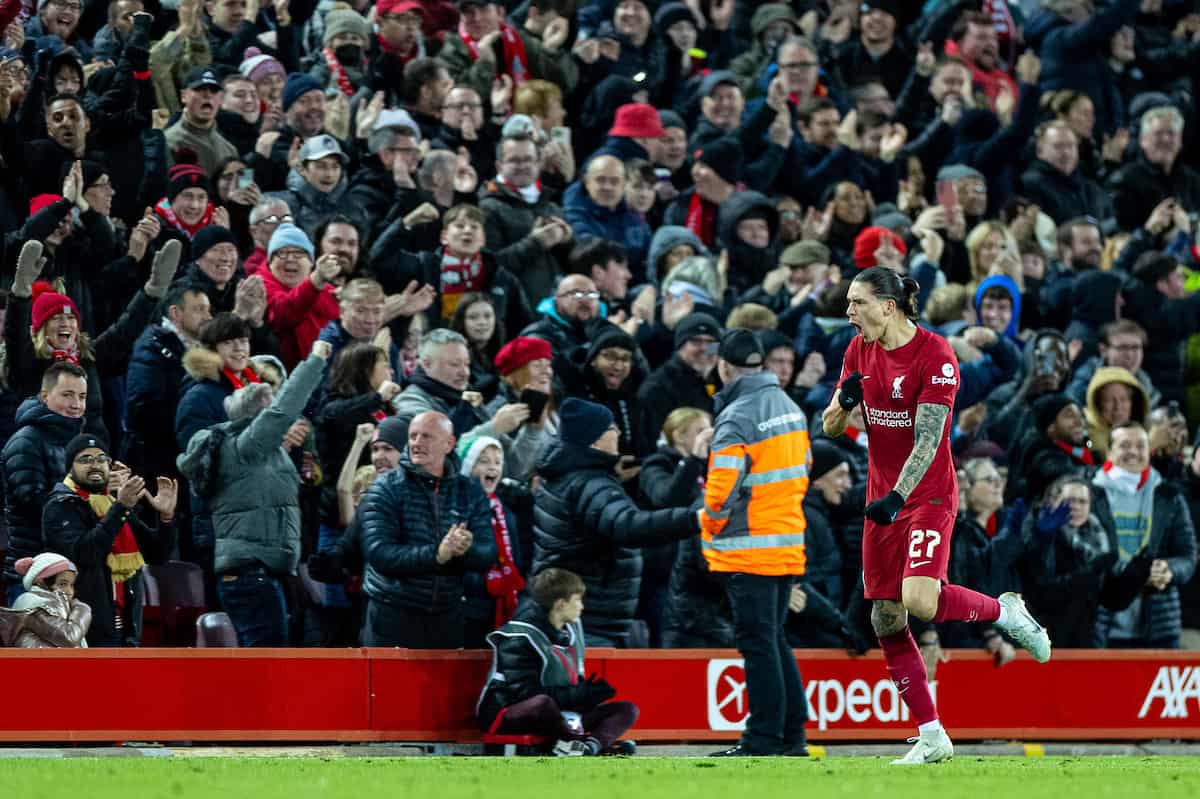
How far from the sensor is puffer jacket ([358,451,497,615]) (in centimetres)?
1261

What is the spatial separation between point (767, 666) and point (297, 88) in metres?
6.70

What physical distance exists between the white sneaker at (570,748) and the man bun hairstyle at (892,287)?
3.33 meters

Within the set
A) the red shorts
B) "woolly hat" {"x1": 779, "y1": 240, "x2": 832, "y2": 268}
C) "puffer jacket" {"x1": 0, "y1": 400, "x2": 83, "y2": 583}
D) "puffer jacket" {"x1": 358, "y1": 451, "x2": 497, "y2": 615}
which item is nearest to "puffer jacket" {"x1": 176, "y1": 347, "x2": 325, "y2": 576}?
"puffer jacket" {"x1": 358, "y1": 451, "x2": 497, "y2": 615}

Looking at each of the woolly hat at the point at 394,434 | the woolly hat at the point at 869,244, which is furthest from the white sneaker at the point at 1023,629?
the woolly hat at the point at 869,244

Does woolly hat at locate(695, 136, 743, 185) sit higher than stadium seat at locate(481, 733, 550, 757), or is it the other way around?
woolly hat at locate(695, 136, 743, 185)

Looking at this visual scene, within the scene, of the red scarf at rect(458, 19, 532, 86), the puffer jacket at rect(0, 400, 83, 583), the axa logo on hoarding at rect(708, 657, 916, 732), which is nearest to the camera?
the puffer jacket at rect(0, 400, 83, 583)

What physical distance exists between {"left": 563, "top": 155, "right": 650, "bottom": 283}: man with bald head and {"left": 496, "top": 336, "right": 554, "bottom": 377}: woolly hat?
3.00 m

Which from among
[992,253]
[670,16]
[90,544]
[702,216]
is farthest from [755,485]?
[670,16]

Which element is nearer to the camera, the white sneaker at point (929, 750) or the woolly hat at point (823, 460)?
the white sneaker at point (929, 750)

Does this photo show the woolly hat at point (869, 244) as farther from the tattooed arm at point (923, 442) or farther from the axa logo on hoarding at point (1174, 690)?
the tattooed arm at point (923, 442)

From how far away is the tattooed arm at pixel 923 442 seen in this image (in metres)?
10.4

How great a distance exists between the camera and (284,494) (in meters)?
12.9

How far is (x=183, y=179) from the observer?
Result: 1467cm

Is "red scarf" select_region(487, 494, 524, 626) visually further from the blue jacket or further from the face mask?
the face mask
